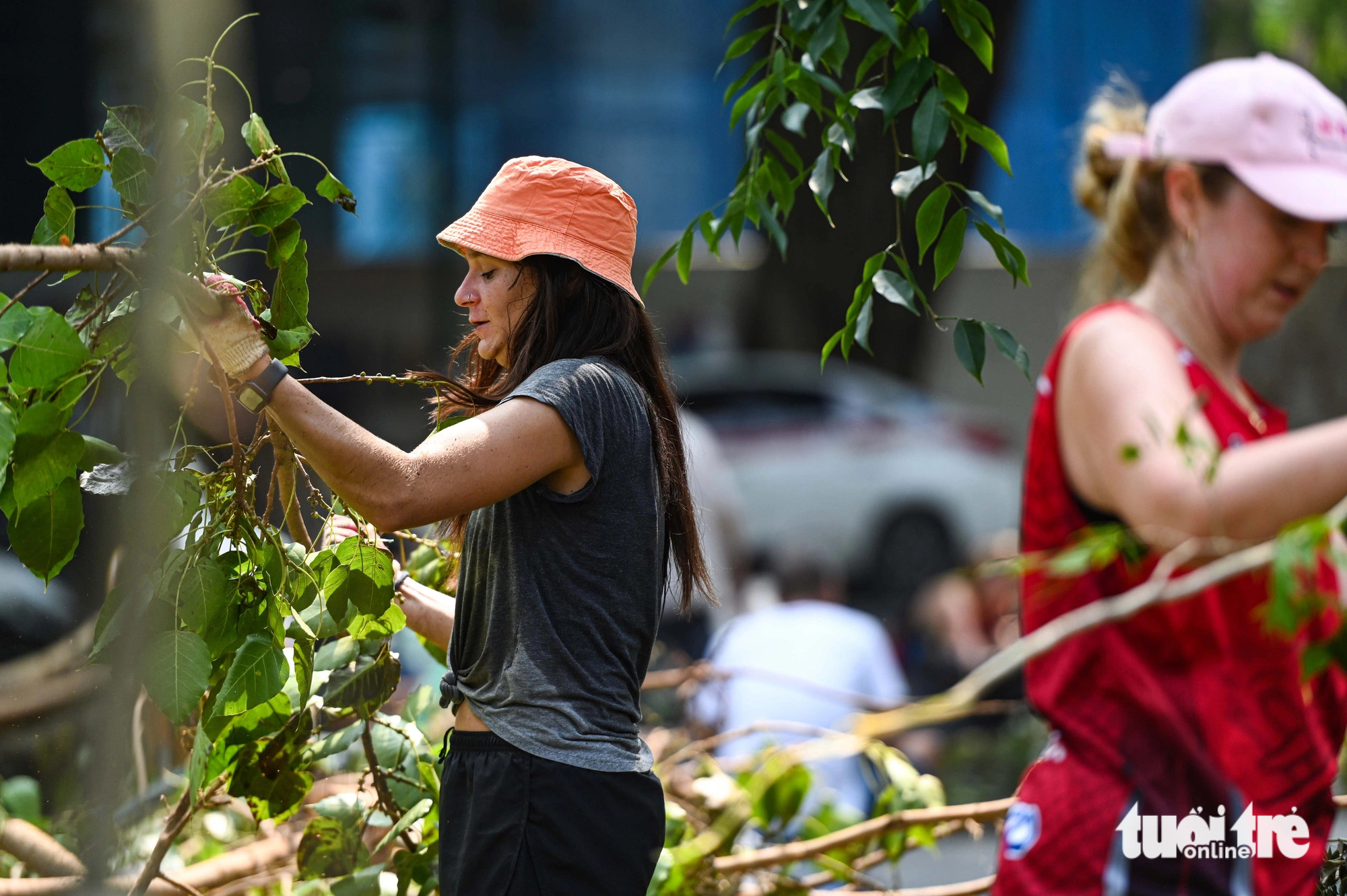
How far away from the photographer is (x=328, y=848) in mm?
2084

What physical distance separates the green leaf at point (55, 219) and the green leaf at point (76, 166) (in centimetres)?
2

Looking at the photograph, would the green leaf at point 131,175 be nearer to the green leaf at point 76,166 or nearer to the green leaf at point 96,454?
the green leaf at point 76,166

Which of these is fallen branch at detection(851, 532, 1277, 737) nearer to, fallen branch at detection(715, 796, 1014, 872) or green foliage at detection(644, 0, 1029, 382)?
green foliage at detection(644, 0, 1029, 382)

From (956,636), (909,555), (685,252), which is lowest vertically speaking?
(909,555)

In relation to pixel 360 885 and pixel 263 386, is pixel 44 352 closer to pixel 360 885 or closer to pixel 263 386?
pixel 263 386

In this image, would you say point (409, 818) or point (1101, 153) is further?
point (409, 818)

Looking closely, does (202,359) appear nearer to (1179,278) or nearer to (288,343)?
(288,343)

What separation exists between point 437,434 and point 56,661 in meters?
0.90

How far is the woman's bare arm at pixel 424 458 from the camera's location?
4.51ft

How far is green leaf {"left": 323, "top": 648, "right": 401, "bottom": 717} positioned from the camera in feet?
6.32

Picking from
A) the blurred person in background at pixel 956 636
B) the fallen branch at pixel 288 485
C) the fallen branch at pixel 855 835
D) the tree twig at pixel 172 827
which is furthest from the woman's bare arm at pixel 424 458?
the blurred person in background at pixel 956 636

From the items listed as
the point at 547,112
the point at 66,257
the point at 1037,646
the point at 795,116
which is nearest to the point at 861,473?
the point at 547,112

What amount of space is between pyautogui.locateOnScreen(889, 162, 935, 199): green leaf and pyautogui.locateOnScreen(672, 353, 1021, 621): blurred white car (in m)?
7.22

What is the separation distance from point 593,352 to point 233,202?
18.9 inches
